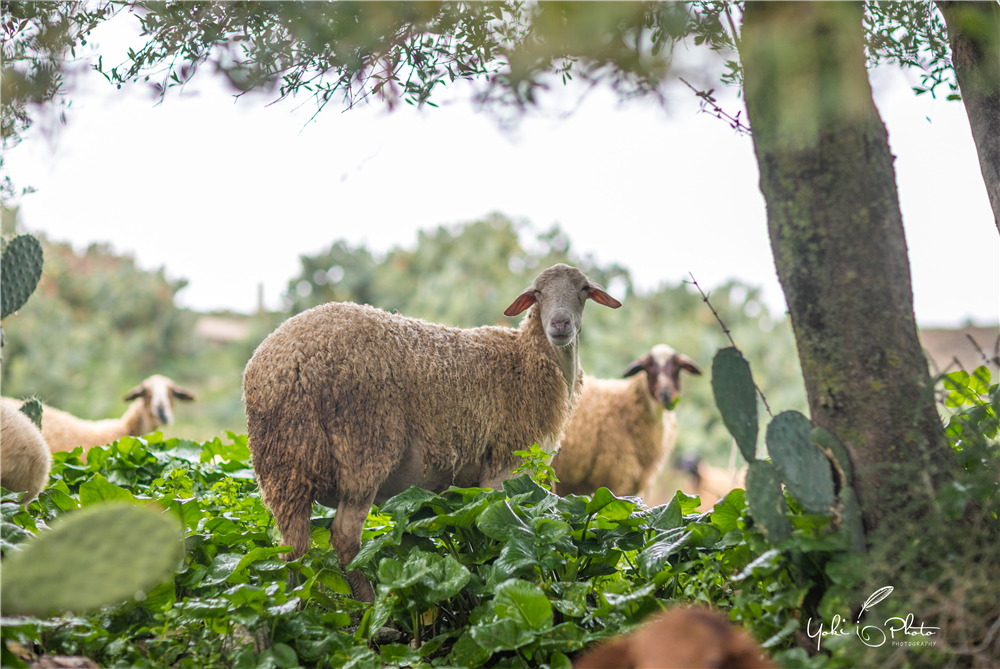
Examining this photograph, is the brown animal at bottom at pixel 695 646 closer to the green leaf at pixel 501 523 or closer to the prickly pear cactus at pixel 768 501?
the prickly pear cactus at pixel 768 501

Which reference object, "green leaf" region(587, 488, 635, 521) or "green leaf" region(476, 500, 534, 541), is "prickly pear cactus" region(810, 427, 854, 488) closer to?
"green leaf" region(587, 488, 635, 521)

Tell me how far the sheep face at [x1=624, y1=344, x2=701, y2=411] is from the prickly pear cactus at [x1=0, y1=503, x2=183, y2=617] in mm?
5592

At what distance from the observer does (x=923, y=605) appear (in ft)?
6.42

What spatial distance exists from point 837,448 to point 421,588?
1.65 m

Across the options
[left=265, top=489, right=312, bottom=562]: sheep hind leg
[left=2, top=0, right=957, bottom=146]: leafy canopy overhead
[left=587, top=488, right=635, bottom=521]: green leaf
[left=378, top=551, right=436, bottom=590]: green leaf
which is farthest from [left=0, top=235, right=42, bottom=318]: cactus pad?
[left=587, top=488, right=635, bottom=521]: green leaf

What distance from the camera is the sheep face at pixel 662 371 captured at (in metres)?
6.93

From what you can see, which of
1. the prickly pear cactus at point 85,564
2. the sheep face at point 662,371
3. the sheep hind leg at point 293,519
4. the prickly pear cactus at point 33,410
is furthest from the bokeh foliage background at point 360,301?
the prickly pear cactus at point 85,564

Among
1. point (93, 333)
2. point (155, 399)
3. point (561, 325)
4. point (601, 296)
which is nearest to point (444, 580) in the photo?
point (561, 325)

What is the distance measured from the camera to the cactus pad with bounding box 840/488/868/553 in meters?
2.11

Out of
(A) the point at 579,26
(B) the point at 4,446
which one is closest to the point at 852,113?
(A) the point at 579,26

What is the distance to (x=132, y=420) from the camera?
783cm

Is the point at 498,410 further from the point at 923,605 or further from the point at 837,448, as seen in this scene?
the point at 923,605

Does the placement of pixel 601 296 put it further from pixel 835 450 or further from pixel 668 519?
pixel 835 450

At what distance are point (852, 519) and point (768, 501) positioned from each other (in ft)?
0.86
